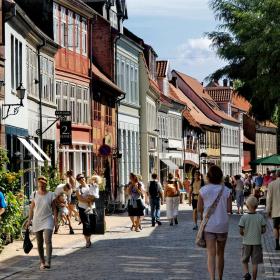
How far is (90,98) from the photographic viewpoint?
49469 millimetres

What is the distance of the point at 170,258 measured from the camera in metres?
21.1

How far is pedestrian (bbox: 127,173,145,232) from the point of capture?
3162cm

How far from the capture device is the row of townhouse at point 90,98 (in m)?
34.0

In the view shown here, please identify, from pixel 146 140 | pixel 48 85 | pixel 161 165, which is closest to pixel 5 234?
pixel 48 85

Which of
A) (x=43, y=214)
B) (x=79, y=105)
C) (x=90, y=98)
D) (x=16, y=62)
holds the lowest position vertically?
(x=43, y=214)

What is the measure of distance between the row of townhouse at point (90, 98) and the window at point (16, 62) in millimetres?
32

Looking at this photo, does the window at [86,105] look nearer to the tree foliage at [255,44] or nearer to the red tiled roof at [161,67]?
the tree foliage at [255,44]

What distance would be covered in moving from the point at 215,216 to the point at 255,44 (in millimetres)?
18515

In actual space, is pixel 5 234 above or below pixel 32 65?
below

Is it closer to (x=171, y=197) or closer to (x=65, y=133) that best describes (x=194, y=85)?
(x=65, y=133)

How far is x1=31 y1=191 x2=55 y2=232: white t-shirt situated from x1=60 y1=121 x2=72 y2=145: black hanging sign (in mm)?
20504

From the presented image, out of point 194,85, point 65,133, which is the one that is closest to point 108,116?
A: point 65,133

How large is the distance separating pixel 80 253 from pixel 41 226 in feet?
12.2

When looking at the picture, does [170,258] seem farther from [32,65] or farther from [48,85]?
[48,85]
